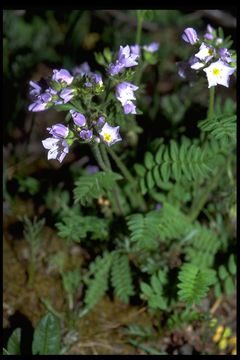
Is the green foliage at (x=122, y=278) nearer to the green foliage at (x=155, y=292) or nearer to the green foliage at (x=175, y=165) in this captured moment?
the green foliage at (x=155, y=292)

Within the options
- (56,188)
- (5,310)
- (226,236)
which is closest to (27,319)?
(5,310)

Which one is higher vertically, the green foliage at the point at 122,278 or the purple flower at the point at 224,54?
the purple flower at the point at 224,54

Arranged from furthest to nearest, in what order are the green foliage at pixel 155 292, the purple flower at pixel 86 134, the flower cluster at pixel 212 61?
the green foliage at pixel 155 292 → the flower cluster at pixel 212 61 → the purple flower at pixel 86 134

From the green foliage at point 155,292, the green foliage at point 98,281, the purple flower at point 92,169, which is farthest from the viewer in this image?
the purple flower at point 92,169

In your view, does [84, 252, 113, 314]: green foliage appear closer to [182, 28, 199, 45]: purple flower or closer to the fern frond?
the fern frond

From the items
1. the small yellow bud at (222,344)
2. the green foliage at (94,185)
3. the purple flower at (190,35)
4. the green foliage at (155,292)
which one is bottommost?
the small yellow bud at (222,344)

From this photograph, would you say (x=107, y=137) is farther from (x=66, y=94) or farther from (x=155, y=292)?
(x=155, y=292)

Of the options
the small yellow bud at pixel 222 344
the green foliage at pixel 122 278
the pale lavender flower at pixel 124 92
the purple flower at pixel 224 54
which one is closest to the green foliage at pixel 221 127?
the purple flower at pixel 224 54

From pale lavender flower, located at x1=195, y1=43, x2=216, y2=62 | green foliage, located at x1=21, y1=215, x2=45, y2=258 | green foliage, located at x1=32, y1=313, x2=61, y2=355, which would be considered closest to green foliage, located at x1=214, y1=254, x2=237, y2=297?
green foliage, located at x1=32, y1=313, x2=61, y2=355
